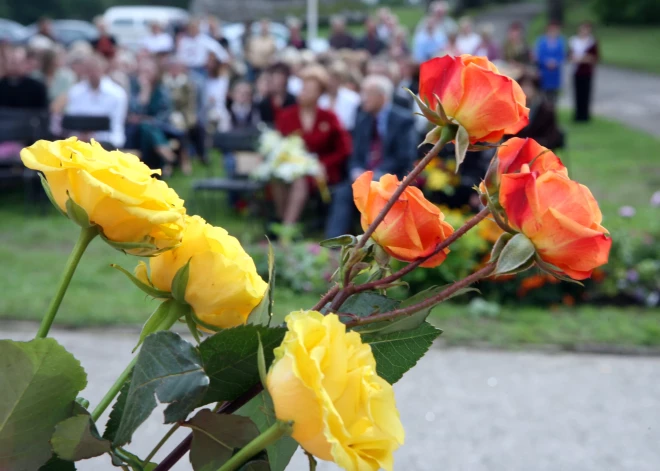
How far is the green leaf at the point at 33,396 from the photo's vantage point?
675mm

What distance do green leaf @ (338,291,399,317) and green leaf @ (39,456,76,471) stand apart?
10.3 inches

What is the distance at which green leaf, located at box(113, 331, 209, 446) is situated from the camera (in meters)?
0.63

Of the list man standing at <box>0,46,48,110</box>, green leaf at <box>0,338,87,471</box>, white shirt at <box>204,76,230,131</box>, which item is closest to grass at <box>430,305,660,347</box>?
green leaf at <box>0,338,87,471</box>

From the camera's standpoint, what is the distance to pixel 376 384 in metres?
0.60

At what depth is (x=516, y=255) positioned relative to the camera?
26.3 inches

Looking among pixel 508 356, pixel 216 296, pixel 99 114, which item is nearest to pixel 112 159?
pixel 216 296

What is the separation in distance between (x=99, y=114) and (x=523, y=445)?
6.64m

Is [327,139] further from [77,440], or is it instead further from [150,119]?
[77,440]

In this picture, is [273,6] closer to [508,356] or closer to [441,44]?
[441,44]

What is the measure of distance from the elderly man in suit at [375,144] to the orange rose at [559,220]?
6055 millimetres

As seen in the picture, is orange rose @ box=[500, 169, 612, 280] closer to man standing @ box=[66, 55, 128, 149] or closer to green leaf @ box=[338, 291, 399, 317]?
green leaf @ box=[338, 291, 399, 317]

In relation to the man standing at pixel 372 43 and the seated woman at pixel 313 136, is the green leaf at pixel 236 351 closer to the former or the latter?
the seated woman at pixel 313 136

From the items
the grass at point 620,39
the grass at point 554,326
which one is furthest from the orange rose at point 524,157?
the grass at point 620,39

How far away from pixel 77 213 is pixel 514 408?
356 centimetres
